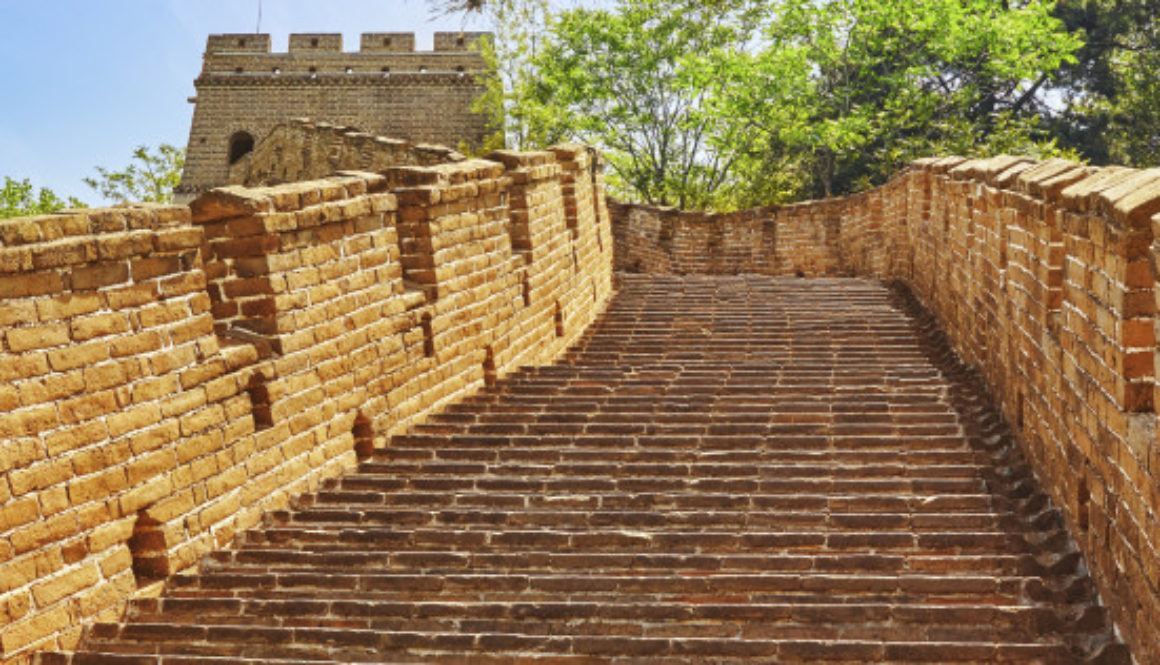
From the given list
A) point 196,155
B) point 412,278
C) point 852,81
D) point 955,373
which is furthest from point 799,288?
point 196,155

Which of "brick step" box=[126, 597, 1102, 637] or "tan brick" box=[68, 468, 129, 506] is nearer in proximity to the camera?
"brick step" box=[126, 597, 1102, 637]

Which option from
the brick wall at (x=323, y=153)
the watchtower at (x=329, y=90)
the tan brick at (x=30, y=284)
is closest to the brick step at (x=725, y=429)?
the tan brick at (x=30, y=284)

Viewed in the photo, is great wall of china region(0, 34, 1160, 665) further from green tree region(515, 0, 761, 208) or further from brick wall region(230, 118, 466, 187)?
green tree region(515, 0, 761, 208)

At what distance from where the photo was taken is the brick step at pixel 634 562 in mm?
3965

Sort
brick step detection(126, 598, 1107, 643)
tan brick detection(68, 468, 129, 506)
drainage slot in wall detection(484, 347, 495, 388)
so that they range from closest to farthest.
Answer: brick step detection(126, 598, 1107, 643) < tan brick detection(68, 468, 129, 506) < drainage slot in wall detection(484, 347, 495, 388)

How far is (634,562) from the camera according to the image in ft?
13.8

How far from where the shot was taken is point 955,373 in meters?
6.59

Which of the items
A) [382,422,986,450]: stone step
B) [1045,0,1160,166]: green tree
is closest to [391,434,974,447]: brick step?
[382,422,986,450]: stone step

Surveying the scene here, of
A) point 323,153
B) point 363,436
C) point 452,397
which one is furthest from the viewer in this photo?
point 323,153

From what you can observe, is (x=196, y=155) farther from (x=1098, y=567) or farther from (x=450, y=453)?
(x=1098, y=567)

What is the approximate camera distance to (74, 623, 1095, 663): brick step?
3.45 meters

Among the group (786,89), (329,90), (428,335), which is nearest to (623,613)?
(428,335)

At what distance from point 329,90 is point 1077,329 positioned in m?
31.9

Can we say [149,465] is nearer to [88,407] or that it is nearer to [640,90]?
[88,407]
